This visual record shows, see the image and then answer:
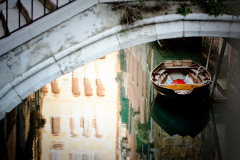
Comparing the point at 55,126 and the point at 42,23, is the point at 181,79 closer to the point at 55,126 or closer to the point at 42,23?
the point at 55,126

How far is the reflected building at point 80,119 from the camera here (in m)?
4.65

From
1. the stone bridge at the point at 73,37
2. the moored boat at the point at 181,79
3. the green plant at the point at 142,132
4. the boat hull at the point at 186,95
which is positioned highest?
the stone bridge at the point at 73,37

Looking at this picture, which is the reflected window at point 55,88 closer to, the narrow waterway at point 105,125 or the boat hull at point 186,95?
the narrow waterway at point 105,125

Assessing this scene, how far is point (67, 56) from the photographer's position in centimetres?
386

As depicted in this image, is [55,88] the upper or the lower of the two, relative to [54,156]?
upper

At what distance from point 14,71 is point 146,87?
16.5 feet

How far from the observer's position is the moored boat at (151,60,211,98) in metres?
6.19

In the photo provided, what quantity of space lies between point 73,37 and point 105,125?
2594mm

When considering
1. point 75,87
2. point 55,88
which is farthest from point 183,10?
point 75,87

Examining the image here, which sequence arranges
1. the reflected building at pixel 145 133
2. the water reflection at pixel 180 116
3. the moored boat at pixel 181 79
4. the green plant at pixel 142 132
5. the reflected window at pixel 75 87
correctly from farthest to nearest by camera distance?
1. the reflected window at pixel 75 87
2. the moored boat at pixel 181 79
3. the water reflection at pixel 180 116
4. the green plant at pixel 142 132
5. the reflected building at pixel 145 133

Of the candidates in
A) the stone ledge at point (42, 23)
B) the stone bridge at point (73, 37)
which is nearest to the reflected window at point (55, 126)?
the stone bridge at point (73, 37)

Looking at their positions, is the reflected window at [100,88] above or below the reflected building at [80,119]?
above

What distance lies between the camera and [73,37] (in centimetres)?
378

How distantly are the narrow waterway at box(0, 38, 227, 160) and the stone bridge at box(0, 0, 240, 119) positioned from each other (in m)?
1.28
